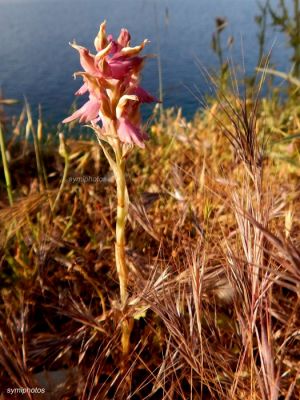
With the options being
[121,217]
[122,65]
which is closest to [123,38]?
[122,65]

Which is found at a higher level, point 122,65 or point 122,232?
point 122,65

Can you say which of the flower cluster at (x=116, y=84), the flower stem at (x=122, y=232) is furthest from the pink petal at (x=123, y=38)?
the flower stem at (x=122, y=232)

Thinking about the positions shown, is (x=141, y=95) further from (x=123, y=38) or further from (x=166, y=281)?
(x=166, y=281)

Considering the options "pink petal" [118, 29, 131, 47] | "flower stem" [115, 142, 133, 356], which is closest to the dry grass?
"flower stem" [115, 142, 133, 356]

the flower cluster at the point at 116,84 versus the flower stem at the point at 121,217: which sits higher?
the flower cluster at the point at 116,84

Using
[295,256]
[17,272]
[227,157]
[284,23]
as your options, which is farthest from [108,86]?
[284,23]

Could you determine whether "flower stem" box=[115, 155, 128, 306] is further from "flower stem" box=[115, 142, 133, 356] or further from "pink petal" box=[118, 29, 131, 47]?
"pink petal" box=[118, 29, 131, 47]

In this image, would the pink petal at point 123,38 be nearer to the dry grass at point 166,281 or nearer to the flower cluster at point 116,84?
the flower cluster at point 116,84
